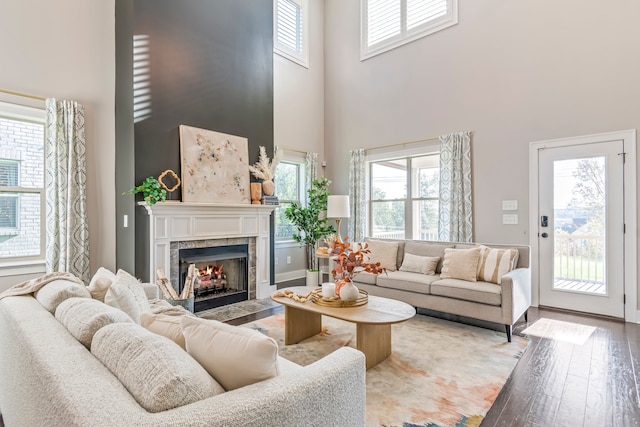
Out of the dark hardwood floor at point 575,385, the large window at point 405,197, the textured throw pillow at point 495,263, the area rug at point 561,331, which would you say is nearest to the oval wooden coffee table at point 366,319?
the dark hardwood floor at point 575,385

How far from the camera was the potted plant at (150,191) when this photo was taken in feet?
11.6

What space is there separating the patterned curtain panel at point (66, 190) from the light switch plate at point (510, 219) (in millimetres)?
5301

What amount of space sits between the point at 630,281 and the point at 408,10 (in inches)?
195

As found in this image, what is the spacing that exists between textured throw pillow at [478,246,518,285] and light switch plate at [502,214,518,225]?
3.29ft

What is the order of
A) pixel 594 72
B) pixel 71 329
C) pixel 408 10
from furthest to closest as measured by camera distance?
pixel 408 10
pixel 594 72
pixel 71 329

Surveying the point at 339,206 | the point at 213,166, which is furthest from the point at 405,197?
the point at 213,166

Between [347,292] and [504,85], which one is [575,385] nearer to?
[347,292]

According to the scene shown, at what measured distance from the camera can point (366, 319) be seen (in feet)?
8.16

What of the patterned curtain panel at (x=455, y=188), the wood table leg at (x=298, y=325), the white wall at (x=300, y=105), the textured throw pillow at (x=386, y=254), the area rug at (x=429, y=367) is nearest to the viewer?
the area rug at (x=429, y=367)

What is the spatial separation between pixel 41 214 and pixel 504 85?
603 cm

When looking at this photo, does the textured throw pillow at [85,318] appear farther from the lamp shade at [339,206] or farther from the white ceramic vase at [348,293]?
the lamp shade at [339,206]

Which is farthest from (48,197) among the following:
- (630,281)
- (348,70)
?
(630,281)

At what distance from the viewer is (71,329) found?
4.39ft

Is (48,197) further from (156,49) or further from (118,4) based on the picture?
(118,4)
